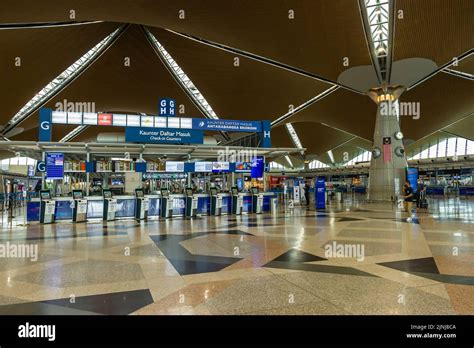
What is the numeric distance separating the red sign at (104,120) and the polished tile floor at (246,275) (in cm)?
704

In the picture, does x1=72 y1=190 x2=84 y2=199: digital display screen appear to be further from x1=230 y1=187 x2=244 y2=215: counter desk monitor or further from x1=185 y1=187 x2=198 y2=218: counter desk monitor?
x1=230 y1=187 x2=244 y2=215: counter desk monitor

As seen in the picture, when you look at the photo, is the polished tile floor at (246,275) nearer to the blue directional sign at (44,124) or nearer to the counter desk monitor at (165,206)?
the blue directional sign at (44,124)

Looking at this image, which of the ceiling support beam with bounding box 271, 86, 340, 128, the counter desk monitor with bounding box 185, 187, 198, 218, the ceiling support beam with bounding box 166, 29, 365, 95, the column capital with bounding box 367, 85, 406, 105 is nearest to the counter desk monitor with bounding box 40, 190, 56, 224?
the counter desk monitor with bounding box 185, 187, 198, 218

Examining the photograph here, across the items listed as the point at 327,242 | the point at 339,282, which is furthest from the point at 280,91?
the point at 339,282

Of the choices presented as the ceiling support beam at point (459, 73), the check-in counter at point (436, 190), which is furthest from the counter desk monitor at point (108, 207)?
the check-in counter at point (436, 190)

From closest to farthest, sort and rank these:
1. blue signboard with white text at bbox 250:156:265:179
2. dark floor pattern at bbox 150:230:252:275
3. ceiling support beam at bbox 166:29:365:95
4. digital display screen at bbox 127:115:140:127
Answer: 1. dark floor pattern at bbox 150:230:252:275
2. digital display screen at bbox 127:115:140:127
3. blue signboard with white text at bbox 250:156:265:179
4. ceiling support beam at bbox 166:29:365:95

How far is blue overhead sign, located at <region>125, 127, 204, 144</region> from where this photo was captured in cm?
1482

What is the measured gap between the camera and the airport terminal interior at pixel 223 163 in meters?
4.73

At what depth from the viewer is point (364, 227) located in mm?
11102

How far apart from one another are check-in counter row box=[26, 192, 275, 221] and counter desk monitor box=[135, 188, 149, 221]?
20 centimetres
